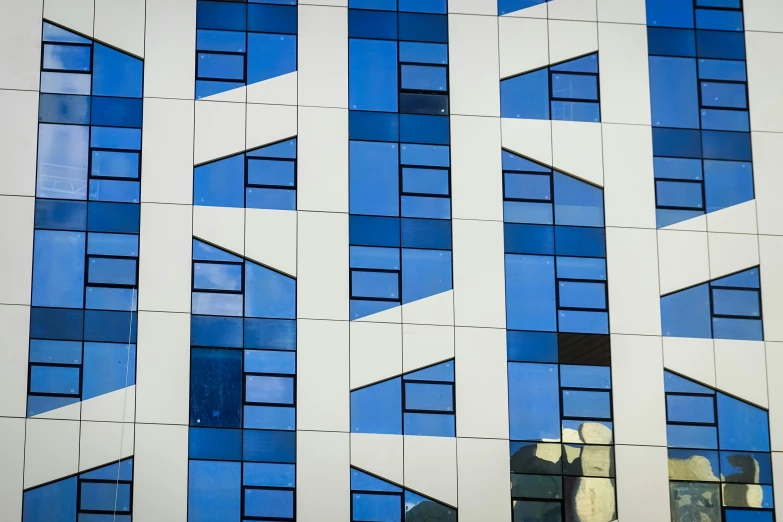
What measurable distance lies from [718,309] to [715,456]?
3623 millimetres

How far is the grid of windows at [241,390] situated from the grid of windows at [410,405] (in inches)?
66.3

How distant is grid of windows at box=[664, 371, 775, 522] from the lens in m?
30.8

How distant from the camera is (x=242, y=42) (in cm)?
3212

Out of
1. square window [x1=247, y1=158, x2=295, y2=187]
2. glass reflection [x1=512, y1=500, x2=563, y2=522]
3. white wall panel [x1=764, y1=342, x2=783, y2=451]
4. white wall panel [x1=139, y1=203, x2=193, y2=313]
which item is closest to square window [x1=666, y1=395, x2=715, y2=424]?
white wall panel [x1=764, y1=342, x2=783, y2=451]

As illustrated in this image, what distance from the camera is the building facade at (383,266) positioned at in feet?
97.7

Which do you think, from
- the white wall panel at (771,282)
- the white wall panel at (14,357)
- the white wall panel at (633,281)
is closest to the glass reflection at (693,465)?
the white wall panel at (633,281)

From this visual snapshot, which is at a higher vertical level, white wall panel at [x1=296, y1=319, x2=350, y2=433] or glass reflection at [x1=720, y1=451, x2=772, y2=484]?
white wall panel at [x1=296, y1=319, x2=350, y2=433]

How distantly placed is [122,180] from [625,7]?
13.6 metres

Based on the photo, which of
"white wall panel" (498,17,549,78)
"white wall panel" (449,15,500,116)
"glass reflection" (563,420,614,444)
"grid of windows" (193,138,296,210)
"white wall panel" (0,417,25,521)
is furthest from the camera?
"white wall panel" (498,17,549,78)

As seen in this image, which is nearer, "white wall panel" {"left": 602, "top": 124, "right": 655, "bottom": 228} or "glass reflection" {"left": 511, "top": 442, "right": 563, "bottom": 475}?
"glass reflection" {"left": 511, "top": 442, "right": 563, "bottom": 475}

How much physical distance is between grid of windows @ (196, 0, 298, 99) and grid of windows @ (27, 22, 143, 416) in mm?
1735

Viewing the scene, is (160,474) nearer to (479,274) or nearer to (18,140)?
(18,140)

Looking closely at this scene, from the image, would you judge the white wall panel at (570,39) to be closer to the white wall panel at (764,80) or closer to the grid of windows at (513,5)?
the grid of windows at (513,5)

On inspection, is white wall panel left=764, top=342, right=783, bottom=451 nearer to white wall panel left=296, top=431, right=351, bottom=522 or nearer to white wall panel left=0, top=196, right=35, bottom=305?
white wall panel left=296, top=431, right=351, bottom=522
